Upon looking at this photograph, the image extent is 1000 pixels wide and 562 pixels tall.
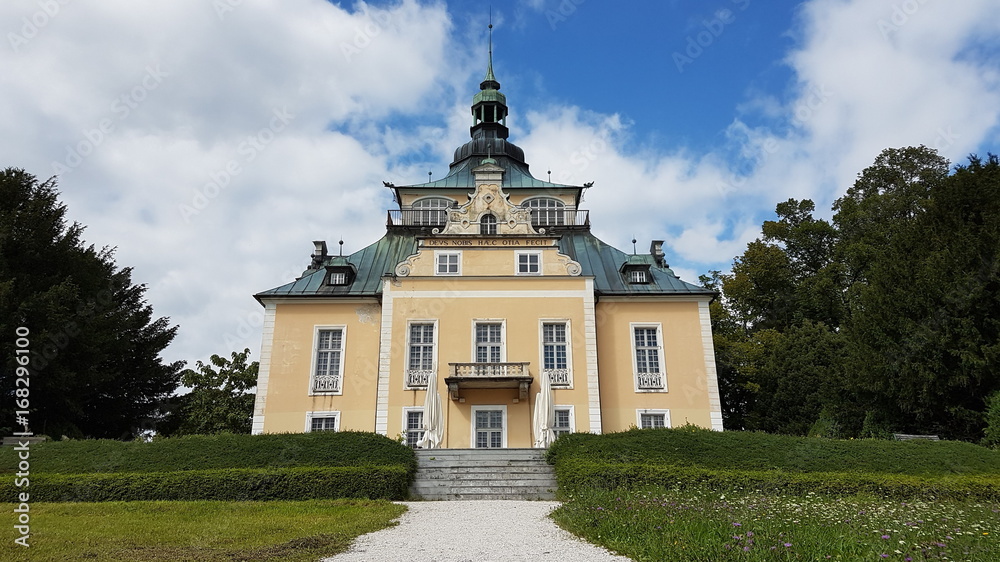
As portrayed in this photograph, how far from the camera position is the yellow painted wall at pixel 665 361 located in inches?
945

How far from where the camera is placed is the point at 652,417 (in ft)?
79.1

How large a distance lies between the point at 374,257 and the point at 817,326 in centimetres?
2093

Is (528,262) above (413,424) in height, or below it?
above

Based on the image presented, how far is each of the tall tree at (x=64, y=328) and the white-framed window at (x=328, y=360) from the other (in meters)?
7.10

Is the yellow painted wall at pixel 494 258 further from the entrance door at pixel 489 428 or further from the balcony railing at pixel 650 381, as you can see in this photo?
the entrance door at pixel 489 428

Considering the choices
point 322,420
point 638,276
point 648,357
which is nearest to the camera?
point 322,420

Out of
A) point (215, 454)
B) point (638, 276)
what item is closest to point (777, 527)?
point (215, 454)

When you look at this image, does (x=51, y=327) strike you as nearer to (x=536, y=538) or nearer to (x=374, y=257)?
(x=374, y=257)

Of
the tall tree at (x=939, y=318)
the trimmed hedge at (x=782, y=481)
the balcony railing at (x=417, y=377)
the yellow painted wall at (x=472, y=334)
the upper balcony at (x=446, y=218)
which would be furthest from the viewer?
the upper balcony at (x=446, y=218)

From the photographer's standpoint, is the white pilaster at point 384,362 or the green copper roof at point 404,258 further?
the green copper roof at point 404,258

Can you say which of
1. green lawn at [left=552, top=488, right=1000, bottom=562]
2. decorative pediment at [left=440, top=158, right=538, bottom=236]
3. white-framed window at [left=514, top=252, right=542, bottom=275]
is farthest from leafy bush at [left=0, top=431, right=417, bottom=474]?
decorative pediment at [left=440, top=158, right=538, bottom=236]

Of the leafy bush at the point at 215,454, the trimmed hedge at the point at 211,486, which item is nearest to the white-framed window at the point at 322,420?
the leafy bush at the point at 215,454

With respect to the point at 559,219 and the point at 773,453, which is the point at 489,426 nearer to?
the point at 773,453

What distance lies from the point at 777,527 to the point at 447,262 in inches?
702
